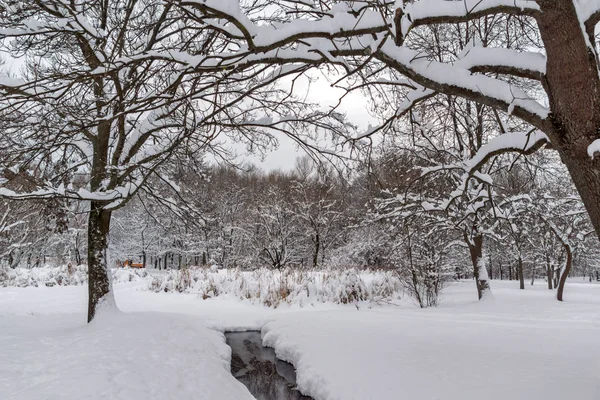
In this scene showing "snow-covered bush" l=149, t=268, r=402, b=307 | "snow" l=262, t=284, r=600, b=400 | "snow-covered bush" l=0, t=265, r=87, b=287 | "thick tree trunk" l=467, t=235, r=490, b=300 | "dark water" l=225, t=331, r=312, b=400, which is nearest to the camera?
"snow" l=262, t=284, r=600, b=400

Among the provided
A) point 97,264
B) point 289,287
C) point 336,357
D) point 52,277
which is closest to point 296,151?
point 336,357

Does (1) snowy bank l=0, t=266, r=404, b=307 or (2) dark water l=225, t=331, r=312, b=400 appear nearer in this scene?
(2) dark water l=225, t=331, r=312, b=400

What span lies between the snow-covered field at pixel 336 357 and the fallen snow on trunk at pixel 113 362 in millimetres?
14

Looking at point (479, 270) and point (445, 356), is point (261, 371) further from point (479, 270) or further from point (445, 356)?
point (479, 270)

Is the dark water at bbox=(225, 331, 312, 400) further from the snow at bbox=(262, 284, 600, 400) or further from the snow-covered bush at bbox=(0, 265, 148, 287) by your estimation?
the snow-covered bush at bbox=(0, 265, 148, 287)

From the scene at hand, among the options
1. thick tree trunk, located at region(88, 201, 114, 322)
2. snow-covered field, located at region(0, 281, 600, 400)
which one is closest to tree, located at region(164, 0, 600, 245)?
snow-covered field, located at region(0, 281, 600, 400)

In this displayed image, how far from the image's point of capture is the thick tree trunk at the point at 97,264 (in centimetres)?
591

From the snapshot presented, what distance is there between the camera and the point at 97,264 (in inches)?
233

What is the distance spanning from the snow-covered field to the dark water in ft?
0.64

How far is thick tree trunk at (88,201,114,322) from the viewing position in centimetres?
591

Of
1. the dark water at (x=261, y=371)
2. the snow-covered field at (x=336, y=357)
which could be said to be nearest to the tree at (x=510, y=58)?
the snow-covered field at (x=336, y=357)

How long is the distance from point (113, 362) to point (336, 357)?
8.23ft

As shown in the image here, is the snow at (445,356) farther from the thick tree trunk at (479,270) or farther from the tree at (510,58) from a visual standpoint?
the thick tree trunk at (479,270)

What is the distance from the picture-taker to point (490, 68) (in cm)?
281
